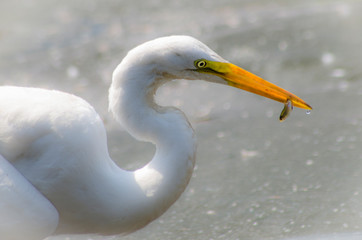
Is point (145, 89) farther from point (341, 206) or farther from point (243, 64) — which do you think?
Answer: point (243, 64)

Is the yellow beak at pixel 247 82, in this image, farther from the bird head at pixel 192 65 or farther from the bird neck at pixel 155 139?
the bird neck at pixel 155 139

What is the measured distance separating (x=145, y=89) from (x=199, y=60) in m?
0.28

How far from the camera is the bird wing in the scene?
2410 millimetres

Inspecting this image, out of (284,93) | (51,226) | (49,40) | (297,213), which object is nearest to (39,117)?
(51,226)

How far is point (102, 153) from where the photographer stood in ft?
8.54

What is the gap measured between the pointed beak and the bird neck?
0.93ft

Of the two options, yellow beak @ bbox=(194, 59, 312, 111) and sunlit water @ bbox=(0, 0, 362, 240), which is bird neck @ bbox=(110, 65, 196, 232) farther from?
sunlit water @ bbox=(0, 0, 362, 240)

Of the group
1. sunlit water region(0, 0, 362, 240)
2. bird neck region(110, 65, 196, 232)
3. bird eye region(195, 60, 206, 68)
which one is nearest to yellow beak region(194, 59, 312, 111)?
bird eye region(195, 60, 206, 68)

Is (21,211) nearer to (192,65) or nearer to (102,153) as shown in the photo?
(102,153)

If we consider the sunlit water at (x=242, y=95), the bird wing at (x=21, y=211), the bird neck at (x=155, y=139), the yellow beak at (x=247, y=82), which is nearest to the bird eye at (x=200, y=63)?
the yellow beak at (x=247, y=82)

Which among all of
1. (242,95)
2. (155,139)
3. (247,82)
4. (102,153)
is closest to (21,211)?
(102,153)

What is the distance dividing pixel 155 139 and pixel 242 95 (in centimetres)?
253

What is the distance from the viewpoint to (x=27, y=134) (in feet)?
8.30

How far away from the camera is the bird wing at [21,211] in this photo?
7.91ft
